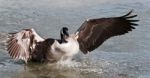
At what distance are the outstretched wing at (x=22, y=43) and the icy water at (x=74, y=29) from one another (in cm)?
19

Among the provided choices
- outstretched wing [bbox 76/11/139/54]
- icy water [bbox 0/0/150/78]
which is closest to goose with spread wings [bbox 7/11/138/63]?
outstretched wing [bbox 76/11/139/54]

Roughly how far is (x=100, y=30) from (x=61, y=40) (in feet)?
2.82

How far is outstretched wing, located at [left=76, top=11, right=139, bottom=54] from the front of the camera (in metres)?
9.16

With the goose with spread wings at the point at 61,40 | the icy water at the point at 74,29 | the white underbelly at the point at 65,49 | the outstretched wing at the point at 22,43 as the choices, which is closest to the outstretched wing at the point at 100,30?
the goose with spread wings at the point at 61,40

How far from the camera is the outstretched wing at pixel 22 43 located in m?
9.04

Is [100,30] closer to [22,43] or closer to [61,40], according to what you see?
[61,40]

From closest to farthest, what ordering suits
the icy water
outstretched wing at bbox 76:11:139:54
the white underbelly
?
the icy water → the white underbelly → outstretched wing at bbox 76:11:139:54

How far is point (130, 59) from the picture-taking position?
915 cm

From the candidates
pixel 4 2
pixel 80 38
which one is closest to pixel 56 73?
pixel 80 38

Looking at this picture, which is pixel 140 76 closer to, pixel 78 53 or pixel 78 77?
pixel 78 77

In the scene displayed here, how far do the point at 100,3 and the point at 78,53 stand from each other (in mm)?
2957

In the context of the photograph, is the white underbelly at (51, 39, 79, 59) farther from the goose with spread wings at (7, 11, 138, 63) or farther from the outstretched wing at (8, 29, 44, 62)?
the outstretched wing at (8, 29, 44, 62)

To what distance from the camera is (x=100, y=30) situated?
9523 mm

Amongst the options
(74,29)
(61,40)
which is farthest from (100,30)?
(74,29)
